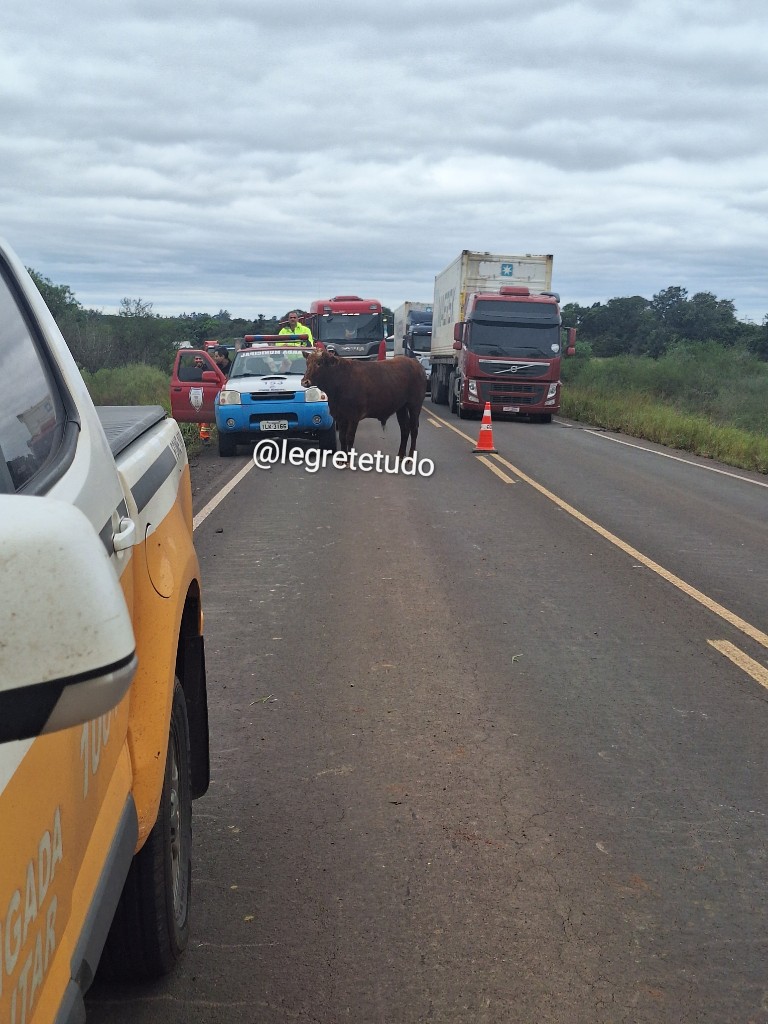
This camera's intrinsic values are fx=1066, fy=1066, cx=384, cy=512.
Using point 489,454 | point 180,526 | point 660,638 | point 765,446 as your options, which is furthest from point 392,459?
point 180,526

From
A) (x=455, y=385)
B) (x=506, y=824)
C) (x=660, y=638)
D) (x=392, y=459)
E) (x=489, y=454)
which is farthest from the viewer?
(x=455, y=385)

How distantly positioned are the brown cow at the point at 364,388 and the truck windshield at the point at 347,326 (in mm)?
16060

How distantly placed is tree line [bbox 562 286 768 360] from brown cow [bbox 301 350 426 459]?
47.0 metres

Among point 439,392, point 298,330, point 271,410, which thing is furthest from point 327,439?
point 439,392

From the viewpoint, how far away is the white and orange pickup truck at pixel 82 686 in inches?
44.5

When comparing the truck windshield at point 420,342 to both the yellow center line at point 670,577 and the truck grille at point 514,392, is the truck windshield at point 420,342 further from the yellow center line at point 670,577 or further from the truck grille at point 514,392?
the yellow center line at point 670,577

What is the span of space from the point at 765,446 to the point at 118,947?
20446mm

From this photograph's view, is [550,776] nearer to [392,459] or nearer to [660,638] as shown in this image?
[660,638]

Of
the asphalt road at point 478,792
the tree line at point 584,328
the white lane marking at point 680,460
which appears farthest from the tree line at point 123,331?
the asphalt road at point 478,792

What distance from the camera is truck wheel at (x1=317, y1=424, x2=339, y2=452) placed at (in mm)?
17641

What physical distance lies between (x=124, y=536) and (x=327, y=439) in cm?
1575

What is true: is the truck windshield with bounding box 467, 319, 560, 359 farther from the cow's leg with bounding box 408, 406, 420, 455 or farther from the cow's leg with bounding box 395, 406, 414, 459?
the cow's leg with bounding box 395, 406, 414, 459

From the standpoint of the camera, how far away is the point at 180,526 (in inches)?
137

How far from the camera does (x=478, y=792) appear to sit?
4398mm
